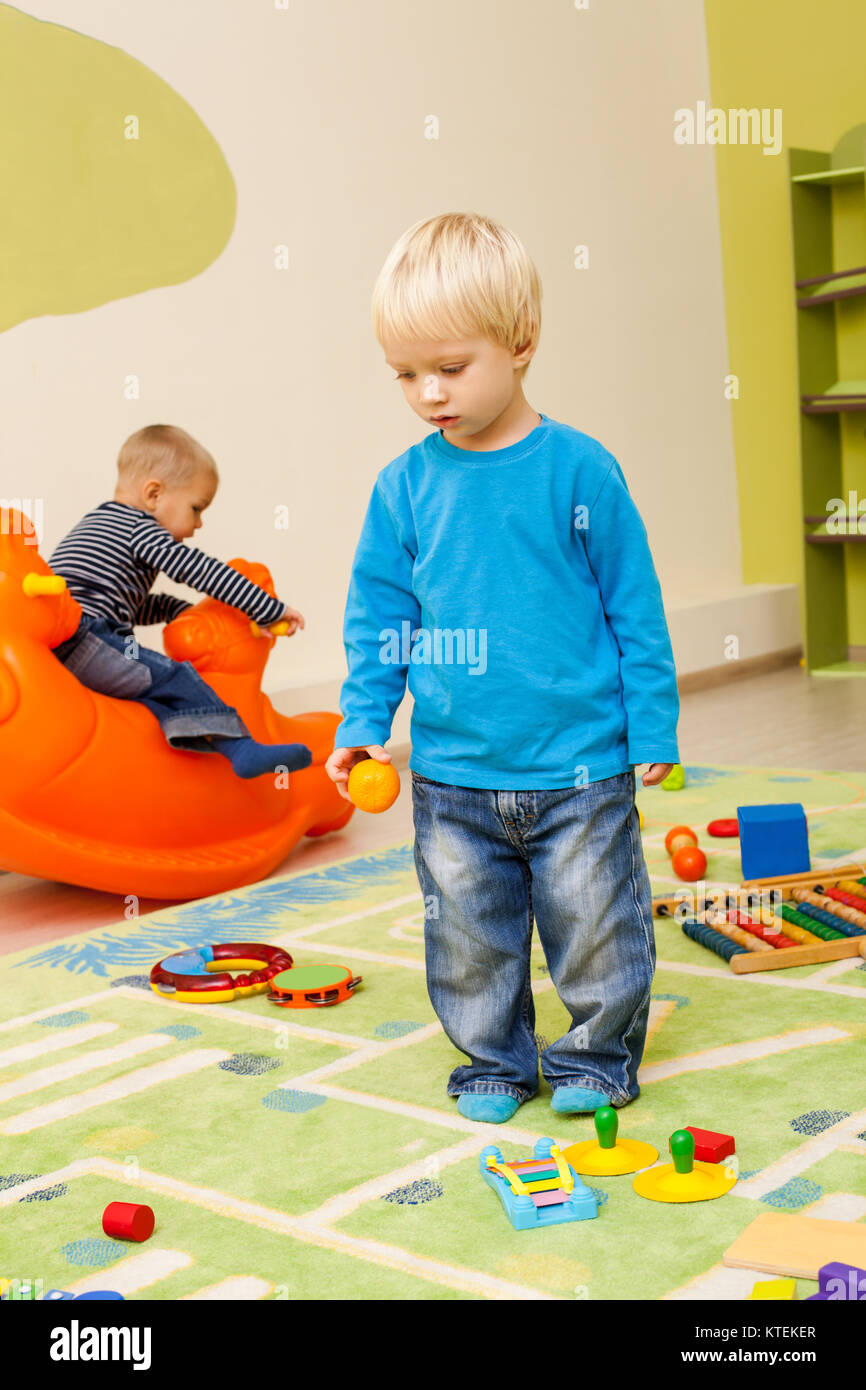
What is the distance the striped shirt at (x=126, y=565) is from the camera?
2672 mm

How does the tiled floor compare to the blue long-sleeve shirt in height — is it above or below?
below

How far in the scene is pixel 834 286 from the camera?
4879mm

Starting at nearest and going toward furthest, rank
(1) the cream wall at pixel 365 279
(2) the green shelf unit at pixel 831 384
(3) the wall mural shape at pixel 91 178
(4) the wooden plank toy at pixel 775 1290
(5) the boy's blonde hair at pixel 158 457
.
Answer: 1. (4) the wooden plank toy at pixel 775 1290
2. (5) the boy's blonde hair at pixel 158 457
3. (3) the wall mural shape at pixel 91 178
4. (1) the cream wall at pixel 365 279
5. (2) the green shelf unit at pixel 831 384

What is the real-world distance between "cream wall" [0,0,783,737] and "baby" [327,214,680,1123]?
6.13ft

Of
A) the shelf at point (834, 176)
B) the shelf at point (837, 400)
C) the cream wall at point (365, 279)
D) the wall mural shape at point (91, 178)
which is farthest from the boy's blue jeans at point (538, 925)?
the shelf at point (834, 176)

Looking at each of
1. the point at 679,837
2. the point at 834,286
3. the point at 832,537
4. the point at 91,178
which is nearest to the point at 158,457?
the point at 91,178

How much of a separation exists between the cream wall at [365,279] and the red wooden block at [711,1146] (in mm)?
2276

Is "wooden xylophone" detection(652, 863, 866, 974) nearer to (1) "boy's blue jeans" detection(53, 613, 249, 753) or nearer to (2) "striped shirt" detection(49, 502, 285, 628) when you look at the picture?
(1) "boy's blue jeans" detection(53, 613, 249, 753)

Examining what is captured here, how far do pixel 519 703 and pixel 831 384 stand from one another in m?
3.96

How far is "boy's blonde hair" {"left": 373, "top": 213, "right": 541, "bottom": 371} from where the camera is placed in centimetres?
142

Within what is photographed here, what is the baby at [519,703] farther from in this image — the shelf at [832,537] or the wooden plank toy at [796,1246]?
the shelf at [832,537]

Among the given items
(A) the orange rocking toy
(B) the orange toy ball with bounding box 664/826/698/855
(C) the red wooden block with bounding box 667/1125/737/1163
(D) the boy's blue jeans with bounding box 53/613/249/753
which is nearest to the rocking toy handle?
(A) the orange rocking toy

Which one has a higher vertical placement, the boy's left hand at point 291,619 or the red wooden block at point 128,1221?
the boy's left hand at point 291,619
